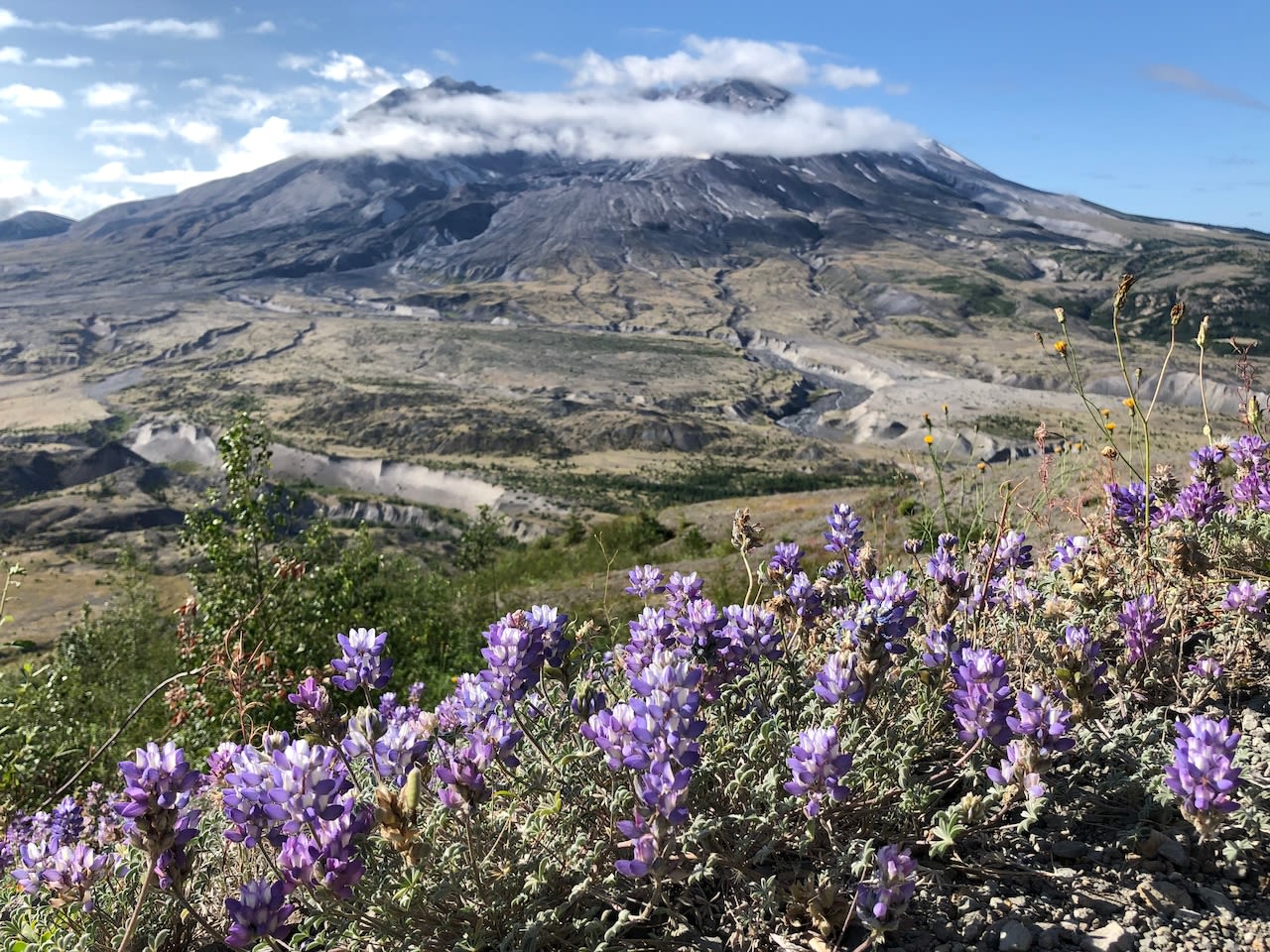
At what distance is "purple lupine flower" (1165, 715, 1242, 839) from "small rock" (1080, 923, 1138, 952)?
335 mm

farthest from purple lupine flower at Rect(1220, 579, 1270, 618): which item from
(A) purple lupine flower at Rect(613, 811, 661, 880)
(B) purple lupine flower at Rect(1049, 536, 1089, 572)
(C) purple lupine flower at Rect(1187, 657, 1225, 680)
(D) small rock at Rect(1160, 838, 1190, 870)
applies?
(A) purple lupine flower at Rect(613, 811, 661, 880)

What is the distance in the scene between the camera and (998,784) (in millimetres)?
2498

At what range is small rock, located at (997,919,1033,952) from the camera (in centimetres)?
225

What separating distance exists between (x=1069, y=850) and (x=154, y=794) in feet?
8.50

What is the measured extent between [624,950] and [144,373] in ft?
569

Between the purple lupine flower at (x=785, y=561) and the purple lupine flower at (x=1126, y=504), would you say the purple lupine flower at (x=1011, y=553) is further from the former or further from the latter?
the purple lupine flower at (x=785, y=561)

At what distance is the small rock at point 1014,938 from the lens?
2248mm

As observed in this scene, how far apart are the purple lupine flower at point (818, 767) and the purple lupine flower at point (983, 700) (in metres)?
0.45

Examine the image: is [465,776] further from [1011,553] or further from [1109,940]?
[1011,553]

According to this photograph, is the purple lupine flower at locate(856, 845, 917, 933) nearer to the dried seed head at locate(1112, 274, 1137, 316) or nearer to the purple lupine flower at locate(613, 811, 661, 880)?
the purple lupine flower at locate(613, 811, 661, 880)

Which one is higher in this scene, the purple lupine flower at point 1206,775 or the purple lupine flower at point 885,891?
the purple lupine flower at point 1206,775

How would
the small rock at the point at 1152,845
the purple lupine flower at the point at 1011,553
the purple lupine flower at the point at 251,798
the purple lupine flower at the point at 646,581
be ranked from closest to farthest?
the purple lupine flower at the point at 251,798
the small rock at the point at 1152,845
the purple lupine flower at the point at 646,581
the purple lupine flower at the point at 1011,553

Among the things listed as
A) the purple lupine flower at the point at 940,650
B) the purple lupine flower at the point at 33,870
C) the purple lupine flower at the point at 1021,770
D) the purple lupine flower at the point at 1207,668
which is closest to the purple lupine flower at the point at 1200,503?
the purple lupine flower at the point at 1207,668

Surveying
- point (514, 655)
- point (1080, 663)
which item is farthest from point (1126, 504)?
point (514, 655)
